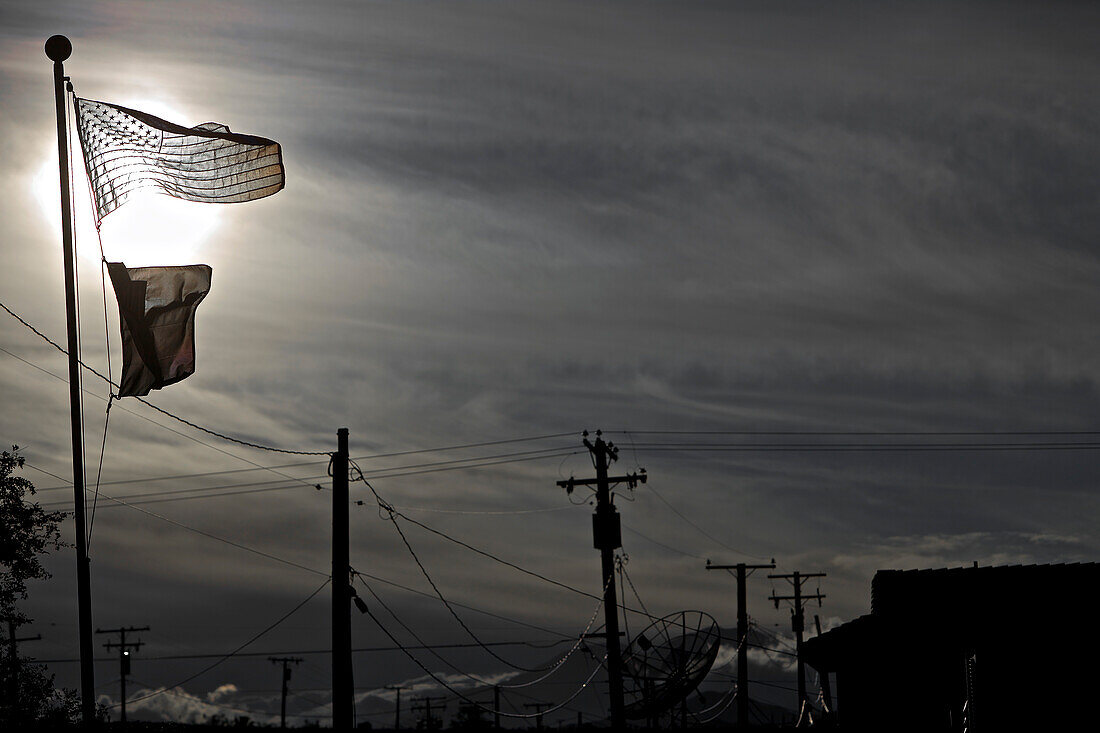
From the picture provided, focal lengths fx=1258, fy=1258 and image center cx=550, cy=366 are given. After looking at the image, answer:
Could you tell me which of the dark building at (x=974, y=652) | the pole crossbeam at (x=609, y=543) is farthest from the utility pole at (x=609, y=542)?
the dark building at (x=974, y=652)

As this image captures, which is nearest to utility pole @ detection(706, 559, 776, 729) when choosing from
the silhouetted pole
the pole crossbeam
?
the pole crossbeam

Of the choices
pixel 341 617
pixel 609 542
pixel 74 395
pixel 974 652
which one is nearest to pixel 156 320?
pixel 74 395

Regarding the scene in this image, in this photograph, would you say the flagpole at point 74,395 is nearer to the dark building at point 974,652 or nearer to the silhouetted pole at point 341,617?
the silhouetted pole at point 341,617

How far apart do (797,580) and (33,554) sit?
49564 millimetres

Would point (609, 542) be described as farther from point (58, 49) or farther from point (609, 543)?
point (58, 49)

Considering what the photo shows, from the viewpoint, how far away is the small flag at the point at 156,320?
18.7m

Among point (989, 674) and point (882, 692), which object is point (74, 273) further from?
point (882, 692)

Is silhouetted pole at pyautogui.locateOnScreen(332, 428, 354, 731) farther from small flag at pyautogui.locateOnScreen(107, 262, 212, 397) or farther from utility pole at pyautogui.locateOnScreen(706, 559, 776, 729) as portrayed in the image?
utility pole at pyautogui.locateOnScreen(706, 559, 776, 729)

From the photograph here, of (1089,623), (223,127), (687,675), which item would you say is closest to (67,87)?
(223,127)

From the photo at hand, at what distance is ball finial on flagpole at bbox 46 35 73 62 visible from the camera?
18859 millimetres

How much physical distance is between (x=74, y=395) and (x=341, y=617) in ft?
36.3

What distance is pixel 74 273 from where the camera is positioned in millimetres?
18656

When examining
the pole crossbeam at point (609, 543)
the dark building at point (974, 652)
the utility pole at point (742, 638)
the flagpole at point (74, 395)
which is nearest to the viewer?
the flagpole at point (74, 395)

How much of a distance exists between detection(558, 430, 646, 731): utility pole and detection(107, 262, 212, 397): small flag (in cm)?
2605
